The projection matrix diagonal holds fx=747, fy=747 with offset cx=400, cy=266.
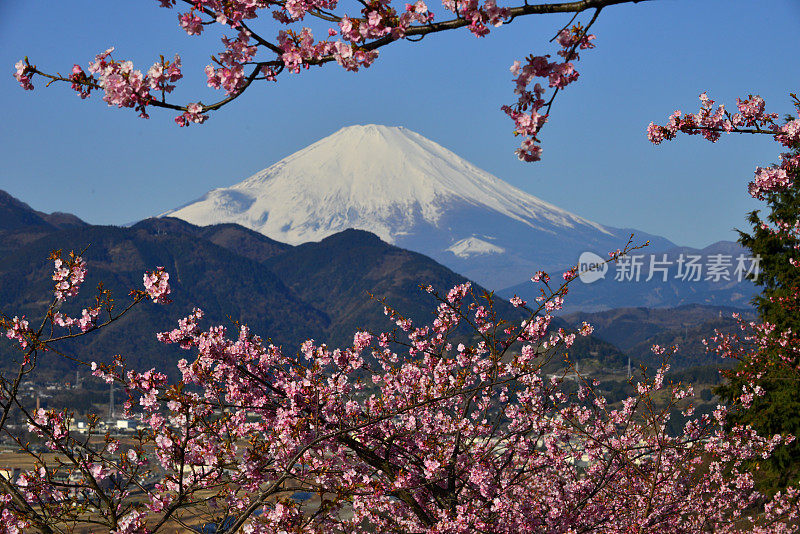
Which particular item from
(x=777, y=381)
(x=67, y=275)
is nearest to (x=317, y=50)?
(x=67, y=275)

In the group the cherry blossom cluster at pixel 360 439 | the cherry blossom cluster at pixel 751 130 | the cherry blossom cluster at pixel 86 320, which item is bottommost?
the cherry blossom cluster at pixel 360 439

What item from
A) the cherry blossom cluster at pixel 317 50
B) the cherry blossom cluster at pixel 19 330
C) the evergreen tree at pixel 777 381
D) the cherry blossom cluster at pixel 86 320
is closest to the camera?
the cherry blossom cluster at pixel 317 50

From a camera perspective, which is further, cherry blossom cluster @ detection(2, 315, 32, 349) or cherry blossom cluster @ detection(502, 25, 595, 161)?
cherry blossom cluster @ detection(2, 315, 32, 349)

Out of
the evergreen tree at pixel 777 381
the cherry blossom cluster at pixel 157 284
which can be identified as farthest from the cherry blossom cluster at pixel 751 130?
the evergreen tree at pixel 777 381

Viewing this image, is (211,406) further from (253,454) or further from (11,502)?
(11,502)

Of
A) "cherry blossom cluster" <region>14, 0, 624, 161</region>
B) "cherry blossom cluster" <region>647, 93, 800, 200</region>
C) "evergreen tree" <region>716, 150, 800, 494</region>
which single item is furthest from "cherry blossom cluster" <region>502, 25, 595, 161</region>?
"evergreen tree" <region>716, 150, 800, 494</region>

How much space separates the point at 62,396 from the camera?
19212 centimetres

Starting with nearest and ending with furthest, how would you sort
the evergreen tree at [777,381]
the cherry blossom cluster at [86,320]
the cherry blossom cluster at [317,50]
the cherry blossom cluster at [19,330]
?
the cherry blossom cluster at [317,50], the cherry blossom cluster at [19,330], the cherry blossom cluster at [86,320], the evergreen tree at [777,381]

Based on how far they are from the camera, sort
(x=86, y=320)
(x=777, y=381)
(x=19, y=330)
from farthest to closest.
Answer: (x=777, y=381) → (x=86, y=320) → (x=19, y=330)

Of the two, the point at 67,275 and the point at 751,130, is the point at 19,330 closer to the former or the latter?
the point at 67,275

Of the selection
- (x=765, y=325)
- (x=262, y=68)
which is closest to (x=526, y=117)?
(x=262, y=68)

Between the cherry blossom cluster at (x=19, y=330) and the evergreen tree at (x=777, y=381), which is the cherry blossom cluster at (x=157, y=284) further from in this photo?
the evergreen tree at (x=777, y=381)

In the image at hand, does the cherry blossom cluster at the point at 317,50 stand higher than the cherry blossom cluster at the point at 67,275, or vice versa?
the cherry blossom cluster at the point at 317,50

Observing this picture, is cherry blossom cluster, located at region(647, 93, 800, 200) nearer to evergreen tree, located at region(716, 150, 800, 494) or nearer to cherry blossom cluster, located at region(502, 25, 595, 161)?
cherry blossom cluster, located at region(502, 25, 595, 161)
